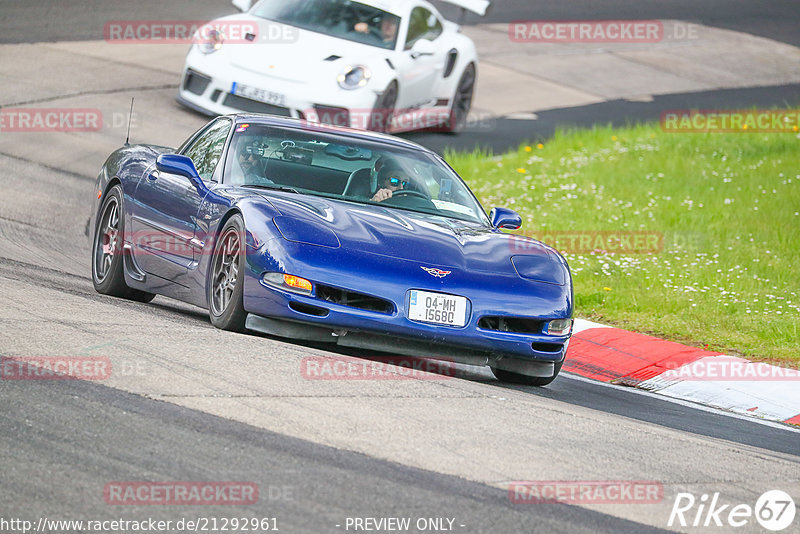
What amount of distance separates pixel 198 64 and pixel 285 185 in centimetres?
747

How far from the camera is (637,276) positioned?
460 inches

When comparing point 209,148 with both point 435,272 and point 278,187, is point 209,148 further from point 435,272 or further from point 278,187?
point 435,272

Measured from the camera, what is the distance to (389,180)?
8.52 m

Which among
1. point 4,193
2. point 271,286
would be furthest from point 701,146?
point 271,286

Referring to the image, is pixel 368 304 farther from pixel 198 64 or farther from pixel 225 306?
pixel 198 64

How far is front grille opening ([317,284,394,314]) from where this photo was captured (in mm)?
7066

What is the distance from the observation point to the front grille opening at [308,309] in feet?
23.0
